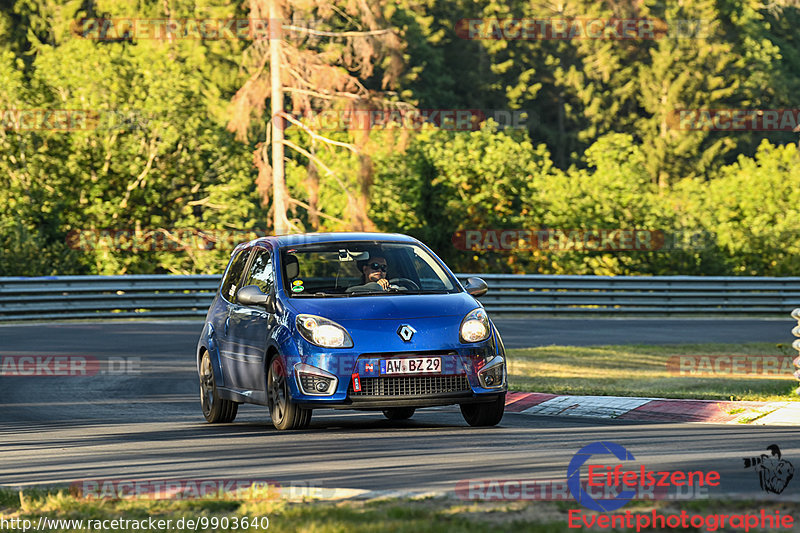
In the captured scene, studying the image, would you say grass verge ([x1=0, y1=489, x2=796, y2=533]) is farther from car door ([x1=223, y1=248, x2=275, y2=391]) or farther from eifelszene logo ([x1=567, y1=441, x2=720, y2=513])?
car door ([x1=223, y1=248, x2=275, y2=391])

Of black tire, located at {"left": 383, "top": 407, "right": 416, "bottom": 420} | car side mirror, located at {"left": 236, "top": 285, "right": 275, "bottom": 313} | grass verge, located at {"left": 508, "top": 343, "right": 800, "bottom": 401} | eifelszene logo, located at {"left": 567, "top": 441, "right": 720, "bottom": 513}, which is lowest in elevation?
grass verge, located at {"left": 508, "top": 343, "right": 800, "bottom": 401}

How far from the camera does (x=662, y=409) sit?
43.1 ft

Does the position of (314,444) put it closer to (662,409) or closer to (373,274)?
(373,274)

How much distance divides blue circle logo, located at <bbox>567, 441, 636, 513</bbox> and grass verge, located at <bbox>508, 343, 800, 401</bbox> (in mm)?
4498

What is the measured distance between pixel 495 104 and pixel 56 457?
6897cm

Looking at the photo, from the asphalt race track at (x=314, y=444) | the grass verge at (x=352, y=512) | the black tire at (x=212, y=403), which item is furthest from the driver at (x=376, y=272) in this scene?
the grass verge at (x=352, y=512)

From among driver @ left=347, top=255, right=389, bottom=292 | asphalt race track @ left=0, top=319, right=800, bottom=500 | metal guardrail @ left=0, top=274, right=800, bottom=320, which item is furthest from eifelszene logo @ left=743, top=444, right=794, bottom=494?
Answer: metal guardrail @ left=0, top=274, right=800, bottom=320

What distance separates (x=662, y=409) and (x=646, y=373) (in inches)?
299

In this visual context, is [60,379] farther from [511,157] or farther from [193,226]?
[511,157]

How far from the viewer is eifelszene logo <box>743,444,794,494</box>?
7702 mm

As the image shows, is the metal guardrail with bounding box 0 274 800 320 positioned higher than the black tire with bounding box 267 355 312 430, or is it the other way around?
the black tire with bounding box 267 355 312 430

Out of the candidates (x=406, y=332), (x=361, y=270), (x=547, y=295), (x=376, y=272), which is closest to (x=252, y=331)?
(x=361, y=270)

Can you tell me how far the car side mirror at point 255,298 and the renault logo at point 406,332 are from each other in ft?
4.23

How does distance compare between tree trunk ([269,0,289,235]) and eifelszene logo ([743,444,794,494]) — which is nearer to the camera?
eifelszene logo ([743,444,794,494])
